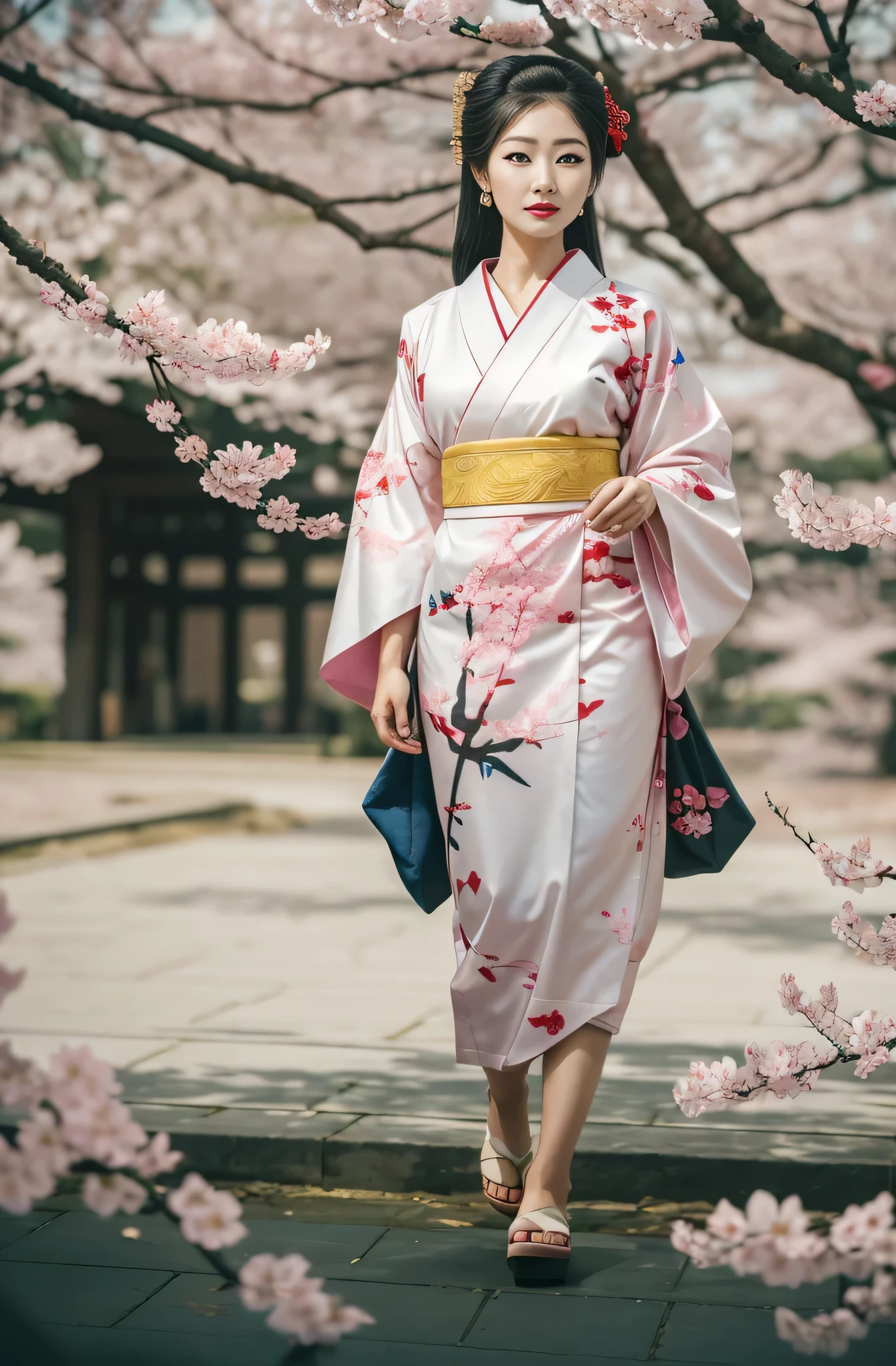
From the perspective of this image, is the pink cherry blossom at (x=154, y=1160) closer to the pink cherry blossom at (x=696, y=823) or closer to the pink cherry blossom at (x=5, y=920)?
the pink cherry blossom at (x=5, y=920)

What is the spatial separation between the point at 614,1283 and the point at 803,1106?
114 cm

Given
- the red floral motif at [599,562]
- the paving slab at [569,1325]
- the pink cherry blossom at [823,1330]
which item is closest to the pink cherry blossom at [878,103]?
the red floral motif at [599,562]

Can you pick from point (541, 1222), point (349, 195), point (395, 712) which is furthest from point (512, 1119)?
point (349, 195)

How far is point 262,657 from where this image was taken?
22016mm

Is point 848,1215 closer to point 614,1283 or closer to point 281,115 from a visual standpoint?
point 614,1283

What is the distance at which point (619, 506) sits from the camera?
2.74m

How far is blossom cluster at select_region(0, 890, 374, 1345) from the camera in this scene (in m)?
1.79

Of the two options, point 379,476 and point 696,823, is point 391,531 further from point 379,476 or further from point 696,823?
point 696,823

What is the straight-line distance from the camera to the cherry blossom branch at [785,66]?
2918 mm

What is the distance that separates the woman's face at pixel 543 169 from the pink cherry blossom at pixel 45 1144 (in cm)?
189

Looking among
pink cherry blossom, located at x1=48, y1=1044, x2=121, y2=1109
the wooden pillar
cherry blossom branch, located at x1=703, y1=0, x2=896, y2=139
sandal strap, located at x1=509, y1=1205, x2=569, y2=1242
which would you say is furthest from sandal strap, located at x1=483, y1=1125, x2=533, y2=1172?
the wooden pillar

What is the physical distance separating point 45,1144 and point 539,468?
5.05 ft

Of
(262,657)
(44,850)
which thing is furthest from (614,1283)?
→ (262,657)

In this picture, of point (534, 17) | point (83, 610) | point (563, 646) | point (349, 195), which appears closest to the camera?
point (563, 646)
